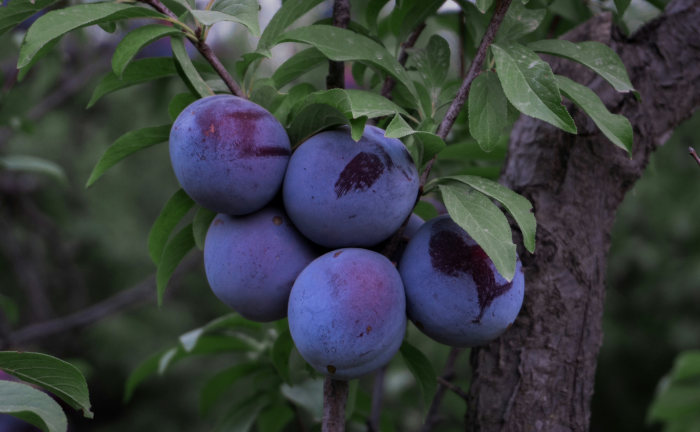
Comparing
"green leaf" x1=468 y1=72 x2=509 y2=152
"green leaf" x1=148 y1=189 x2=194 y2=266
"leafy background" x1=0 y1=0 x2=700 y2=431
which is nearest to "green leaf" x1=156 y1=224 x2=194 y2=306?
"green leaf" x1=148 y1=189 x2=194 y2=266

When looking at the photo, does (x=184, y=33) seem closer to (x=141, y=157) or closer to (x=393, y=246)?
(x=393, y=246)

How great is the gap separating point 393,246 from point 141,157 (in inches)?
140

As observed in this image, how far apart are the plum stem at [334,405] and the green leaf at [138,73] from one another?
0.41 m

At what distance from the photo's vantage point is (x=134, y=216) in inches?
145

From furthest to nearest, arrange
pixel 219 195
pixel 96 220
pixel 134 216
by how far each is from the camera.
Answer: pixel 134 216
pixel 96 220
pixel 219 195

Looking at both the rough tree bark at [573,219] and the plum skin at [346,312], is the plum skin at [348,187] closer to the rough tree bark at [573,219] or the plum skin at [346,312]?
the plum skin at [346,312]

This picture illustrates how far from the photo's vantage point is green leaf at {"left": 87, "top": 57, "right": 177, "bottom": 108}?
2.47ft

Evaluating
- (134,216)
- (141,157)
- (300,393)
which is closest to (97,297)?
(134,216)

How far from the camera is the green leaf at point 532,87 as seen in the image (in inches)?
24.6

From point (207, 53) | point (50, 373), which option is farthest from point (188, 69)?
point (50, 373)

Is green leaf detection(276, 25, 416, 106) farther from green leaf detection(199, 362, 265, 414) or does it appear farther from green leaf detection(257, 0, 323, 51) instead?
green leaf detection(199, 362, 265, 414)

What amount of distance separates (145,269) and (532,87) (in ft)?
10.8

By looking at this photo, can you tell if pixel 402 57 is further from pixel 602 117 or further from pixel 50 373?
pixel 50 373

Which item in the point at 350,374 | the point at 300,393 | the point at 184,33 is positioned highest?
the point at 184,33
